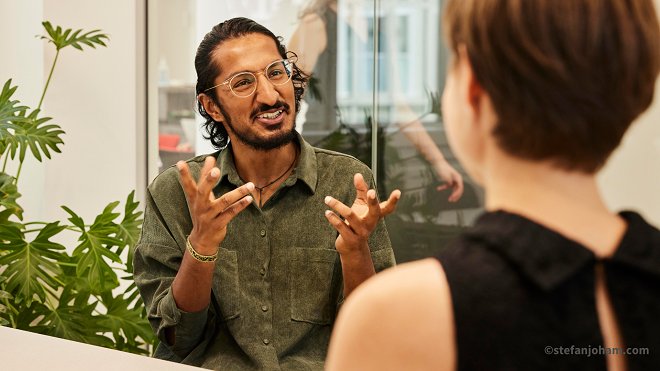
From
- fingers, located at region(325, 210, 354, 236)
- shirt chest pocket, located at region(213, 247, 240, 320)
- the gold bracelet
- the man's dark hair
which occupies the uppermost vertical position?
the man's dark hair

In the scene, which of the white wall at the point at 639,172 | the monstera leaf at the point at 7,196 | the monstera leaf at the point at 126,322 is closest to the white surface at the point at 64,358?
the monstera leaf at the point at 126,322

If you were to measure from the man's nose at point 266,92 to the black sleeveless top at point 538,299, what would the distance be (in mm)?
1532

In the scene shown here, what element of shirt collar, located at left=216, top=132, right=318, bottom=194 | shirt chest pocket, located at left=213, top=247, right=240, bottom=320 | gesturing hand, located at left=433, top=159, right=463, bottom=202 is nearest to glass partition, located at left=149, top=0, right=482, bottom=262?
gesturing hand, located at left=433, top=159, right=463, bottom=202

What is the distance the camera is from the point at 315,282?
6.95 ft

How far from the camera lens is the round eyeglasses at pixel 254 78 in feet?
7.32

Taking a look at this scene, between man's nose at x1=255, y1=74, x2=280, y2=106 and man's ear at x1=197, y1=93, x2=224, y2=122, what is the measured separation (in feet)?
0.55

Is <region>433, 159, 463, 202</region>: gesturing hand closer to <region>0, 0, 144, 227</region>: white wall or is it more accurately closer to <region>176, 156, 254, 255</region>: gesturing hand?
<region>0, 0, 144, 227</region>: white wall

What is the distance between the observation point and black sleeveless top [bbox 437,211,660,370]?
0.68m

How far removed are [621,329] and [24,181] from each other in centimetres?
366

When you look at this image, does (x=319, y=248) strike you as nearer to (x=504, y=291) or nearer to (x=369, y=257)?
(x=369, y=257)

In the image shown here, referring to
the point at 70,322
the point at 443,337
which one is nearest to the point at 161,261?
the point at 70,322

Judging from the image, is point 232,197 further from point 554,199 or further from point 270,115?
point 554,199

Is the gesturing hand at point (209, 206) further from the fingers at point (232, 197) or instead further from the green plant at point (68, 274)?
the green plant at point (68, 274)

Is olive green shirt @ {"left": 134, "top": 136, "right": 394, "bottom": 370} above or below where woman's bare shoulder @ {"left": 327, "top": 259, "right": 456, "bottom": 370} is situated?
below
